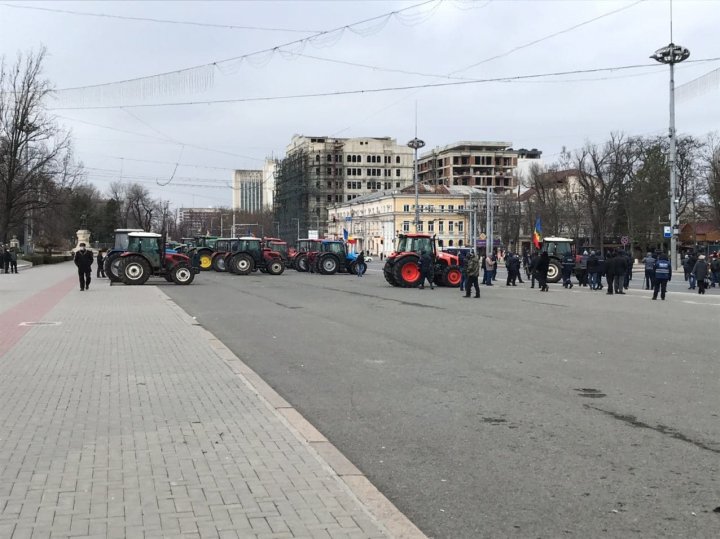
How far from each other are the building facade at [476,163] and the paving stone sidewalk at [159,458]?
139 metres

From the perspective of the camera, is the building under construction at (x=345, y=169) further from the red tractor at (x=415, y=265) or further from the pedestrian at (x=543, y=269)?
the pedestrian at (x=543, y=269)

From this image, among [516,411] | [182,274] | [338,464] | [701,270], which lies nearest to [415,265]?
[182,274]

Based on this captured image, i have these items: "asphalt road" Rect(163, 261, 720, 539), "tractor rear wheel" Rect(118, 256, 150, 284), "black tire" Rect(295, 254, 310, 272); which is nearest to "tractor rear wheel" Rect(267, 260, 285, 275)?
"black tire" Rect(295, 254, 310, 272)

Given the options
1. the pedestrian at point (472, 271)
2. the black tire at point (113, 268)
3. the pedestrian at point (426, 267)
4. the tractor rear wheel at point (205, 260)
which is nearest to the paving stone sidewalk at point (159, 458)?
the pedestrian at point (472, 271)

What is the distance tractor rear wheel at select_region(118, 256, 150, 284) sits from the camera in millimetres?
28328

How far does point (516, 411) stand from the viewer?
703 cm

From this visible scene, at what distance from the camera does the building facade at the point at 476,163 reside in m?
145

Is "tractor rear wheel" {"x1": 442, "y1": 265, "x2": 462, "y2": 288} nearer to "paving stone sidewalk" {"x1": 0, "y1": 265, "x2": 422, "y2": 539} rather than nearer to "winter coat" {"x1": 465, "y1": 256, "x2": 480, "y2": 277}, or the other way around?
"winter coat" {"x1": 465, "y1": 256, "x2": 480, "y2": 277}

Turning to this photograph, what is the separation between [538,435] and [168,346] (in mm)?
6899

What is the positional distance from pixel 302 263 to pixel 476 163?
10888cm

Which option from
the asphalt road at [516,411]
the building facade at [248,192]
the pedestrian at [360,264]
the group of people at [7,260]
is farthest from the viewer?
the building facade at [248,192]

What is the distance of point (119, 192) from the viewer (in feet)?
377

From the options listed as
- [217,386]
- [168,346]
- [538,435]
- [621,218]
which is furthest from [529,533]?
[621,218]

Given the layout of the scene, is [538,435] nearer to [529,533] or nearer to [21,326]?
[529,533]
